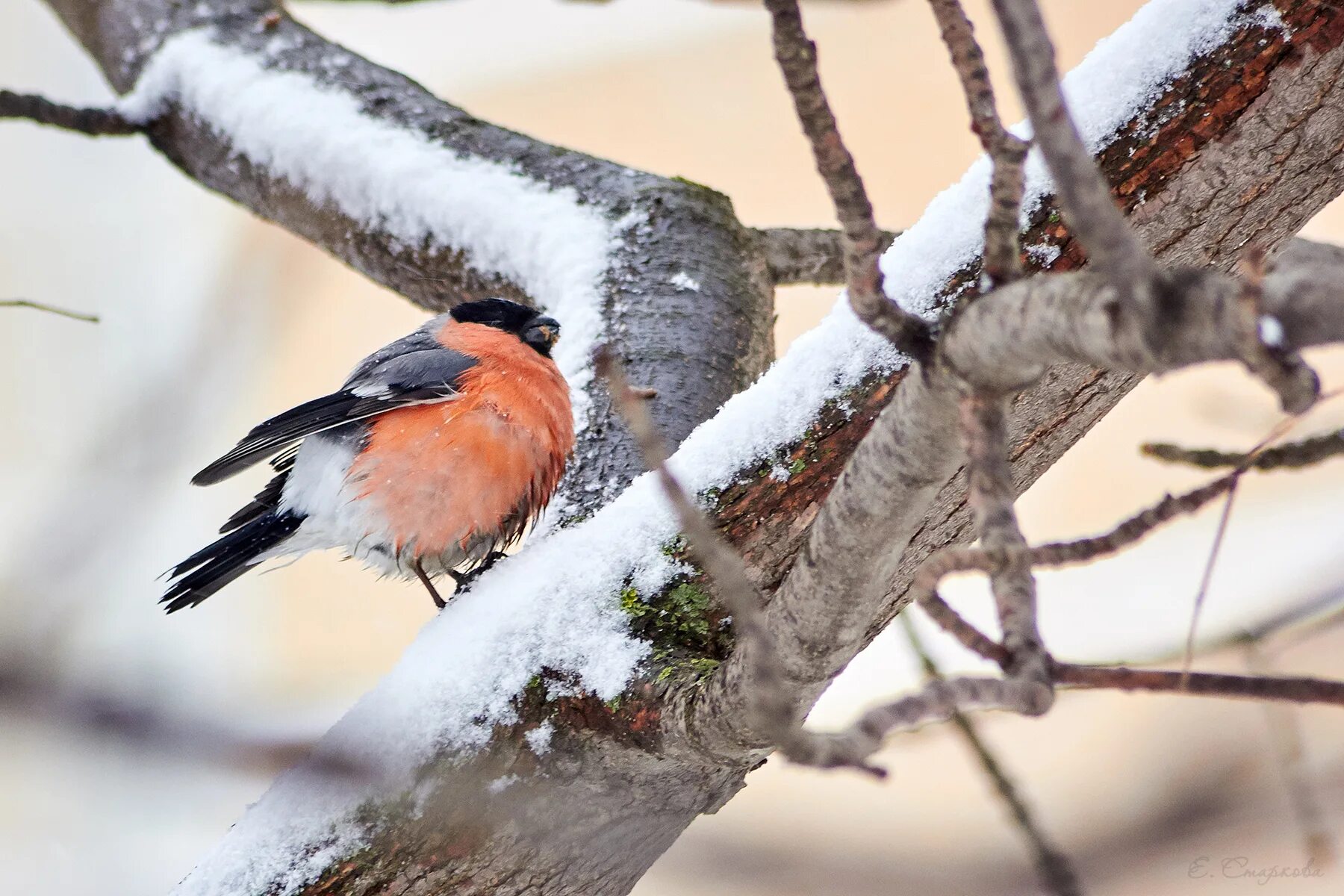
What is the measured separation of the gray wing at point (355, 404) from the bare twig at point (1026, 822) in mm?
1416

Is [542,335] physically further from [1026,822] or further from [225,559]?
[1026,822]

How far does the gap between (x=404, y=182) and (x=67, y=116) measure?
937 mm

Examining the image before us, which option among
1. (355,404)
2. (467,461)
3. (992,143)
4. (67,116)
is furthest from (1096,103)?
(67,116)

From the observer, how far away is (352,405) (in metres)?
2.41

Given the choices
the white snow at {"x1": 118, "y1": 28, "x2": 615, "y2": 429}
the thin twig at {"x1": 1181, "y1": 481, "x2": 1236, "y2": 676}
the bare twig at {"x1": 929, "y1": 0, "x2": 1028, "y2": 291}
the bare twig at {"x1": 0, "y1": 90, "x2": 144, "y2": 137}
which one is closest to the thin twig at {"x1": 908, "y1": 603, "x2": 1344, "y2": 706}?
the thin twig at {"x1": 1181, "y1": 481, "x2": 1236, "y2": 676}

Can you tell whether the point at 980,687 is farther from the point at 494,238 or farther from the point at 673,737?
the point at 494,238

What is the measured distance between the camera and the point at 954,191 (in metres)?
1.66

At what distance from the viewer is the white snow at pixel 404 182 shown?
2453 millimetres

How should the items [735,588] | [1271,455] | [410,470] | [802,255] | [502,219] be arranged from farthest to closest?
[802,255] < [502,219] < [410,470] < [1271,455] < [735,588]

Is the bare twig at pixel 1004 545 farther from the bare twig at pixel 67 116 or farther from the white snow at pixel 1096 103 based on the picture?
the bare twig at pixel 67 116

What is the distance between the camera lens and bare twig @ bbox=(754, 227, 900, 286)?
267 cm

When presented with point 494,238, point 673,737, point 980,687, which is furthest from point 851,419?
point 494,238

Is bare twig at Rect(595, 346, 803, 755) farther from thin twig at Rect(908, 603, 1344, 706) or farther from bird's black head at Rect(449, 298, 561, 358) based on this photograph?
bird's black head at Rect(449, 298, 561, 358)

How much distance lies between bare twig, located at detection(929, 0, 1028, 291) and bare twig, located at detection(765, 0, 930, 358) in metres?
0.09
